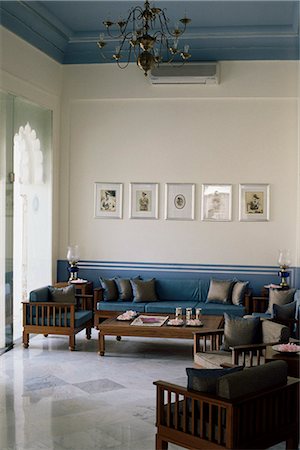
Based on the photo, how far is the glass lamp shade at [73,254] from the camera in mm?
11188

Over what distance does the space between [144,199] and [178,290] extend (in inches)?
66.3

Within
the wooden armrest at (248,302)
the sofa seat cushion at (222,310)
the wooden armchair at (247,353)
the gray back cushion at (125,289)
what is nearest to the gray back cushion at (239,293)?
the wooden armrest at (248,302)

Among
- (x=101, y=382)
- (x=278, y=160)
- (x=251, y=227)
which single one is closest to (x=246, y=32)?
(x=278, y=160)

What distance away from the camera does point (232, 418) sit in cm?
482

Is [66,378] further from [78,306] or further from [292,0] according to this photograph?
[292,0]

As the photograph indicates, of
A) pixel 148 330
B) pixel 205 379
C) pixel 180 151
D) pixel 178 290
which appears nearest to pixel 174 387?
pixel 205 379

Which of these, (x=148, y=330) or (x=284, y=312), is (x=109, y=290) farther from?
(x=284, y=312)

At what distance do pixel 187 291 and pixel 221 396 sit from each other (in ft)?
19.5

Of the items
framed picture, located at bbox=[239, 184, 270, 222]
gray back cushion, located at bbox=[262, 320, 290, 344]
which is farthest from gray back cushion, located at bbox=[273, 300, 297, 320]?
framed picture, located at bbox=[239, 184, 270, 222]

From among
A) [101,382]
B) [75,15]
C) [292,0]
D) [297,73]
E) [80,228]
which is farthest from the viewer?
[80,228]

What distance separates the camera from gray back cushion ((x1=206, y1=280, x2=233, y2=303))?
34.4ft

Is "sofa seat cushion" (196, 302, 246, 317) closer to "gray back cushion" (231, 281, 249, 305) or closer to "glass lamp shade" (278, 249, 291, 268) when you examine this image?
"gray back cushion" (231, 281, 249, 305)

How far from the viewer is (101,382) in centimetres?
771

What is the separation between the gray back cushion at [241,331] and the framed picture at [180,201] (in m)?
3.93
